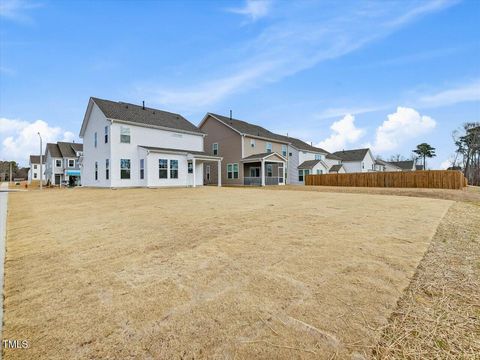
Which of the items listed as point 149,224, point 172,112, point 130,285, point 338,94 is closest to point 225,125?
point 172,112

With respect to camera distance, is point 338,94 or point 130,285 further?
point 338,94

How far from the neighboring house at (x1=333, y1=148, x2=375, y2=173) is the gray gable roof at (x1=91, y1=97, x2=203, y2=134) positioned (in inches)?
1150

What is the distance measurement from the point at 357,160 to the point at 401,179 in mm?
20063

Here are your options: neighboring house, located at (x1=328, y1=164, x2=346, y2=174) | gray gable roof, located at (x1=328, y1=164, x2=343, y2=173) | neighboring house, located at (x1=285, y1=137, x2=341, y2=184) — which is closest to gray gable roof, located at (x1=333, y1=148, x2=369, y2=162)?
neighboring house, located at (x1=328, y1=164, x2=346, y2=174)

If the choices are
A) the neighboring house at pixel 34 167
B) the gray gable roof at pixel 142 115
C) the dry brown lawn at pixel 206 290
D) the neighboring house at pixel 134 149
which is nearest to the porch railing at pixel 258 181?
the neighboring house at pixel 134 149

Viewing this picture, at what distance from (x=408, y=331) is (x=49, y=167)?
57.7 metres

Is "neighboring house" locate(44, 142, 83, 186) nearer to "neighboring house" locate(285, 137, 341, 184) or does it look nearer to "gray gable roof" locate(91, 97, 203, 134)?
"gray gable roof" locate(91, 97, 203, 134)

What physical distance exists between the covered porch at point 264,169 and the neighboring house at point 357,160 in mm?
17675

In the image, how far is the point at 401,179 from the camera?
21.8 meters

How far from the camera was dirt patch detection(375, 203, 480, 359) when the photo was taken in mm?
1813

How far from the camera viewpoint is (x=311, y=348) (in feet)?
5.91

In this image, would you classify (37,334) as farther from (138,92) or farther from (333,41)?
(138,92)

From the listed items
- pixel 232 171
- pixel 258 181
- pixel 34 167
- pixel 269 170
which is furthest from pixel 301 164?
pixel 34 167

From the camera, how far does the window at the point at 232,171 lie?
27.7 meters
